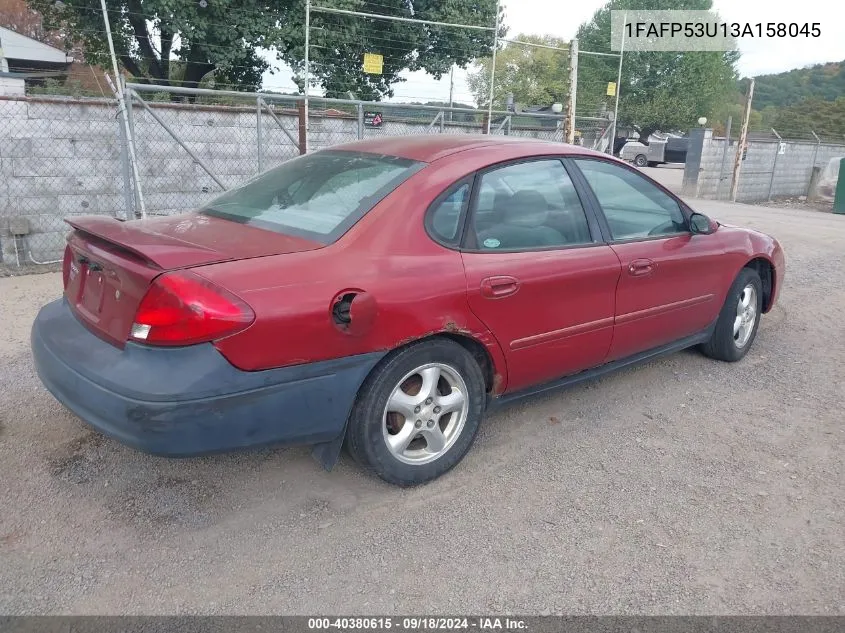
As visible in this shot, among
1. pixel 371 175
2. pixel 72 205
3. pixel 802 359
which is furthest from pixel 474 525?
pixel 72 205

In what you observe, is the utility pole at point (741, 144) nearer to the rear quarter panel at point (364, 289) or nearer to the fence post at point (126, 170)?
the fence post at point (126, 170)

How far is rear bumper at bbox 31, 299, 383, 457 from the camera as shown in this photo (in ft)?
7.99

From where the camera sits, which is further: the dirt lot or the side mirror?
the side mirror

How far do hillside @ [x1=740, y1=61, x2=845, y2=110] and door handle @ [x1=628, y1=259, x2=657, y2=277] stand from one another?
5984cm

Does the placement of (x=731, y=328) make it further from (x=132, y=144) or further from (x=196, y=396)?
(x=132, y=144)

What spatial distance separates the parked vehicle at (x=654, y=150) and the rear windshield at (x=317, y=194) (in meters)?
37.2

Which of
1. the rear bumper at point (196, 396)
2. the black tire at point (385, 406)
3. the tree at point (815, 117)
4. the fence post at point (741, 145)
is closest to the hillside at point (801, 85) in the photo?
the tree at point (815, 117)

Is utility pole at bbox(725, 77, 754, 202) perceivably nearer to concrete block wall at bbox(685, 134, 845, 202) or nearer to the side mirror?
concrete block wall at bbox(685, 134, 845, 202)

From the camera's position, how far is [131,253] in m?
2.71

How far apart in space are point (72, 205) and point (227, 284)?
19.1ft

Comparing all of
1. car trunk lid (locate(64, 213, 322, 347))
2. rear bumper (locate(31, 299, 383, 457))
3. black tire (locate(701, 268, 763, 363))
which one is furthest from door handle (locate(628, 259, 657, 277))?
car trunk lid (locate(64, 213, 322, 347))

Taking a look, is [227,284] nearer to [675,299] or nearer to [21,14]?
[675,299]

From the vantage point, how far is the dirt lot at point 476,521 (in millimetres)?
2463

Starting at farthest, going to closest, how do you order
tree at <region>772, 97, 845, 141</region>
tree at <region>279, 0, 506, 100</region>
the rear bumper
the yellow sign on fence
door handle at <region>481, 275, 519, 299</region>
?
tree at <region>772, 97, 845, 141</region>
tree at <region>279, 0, 506, 100</region>
the yellow sign on fence
door handle at <region>481, 275, 519, 299</region>
the rear bumper
